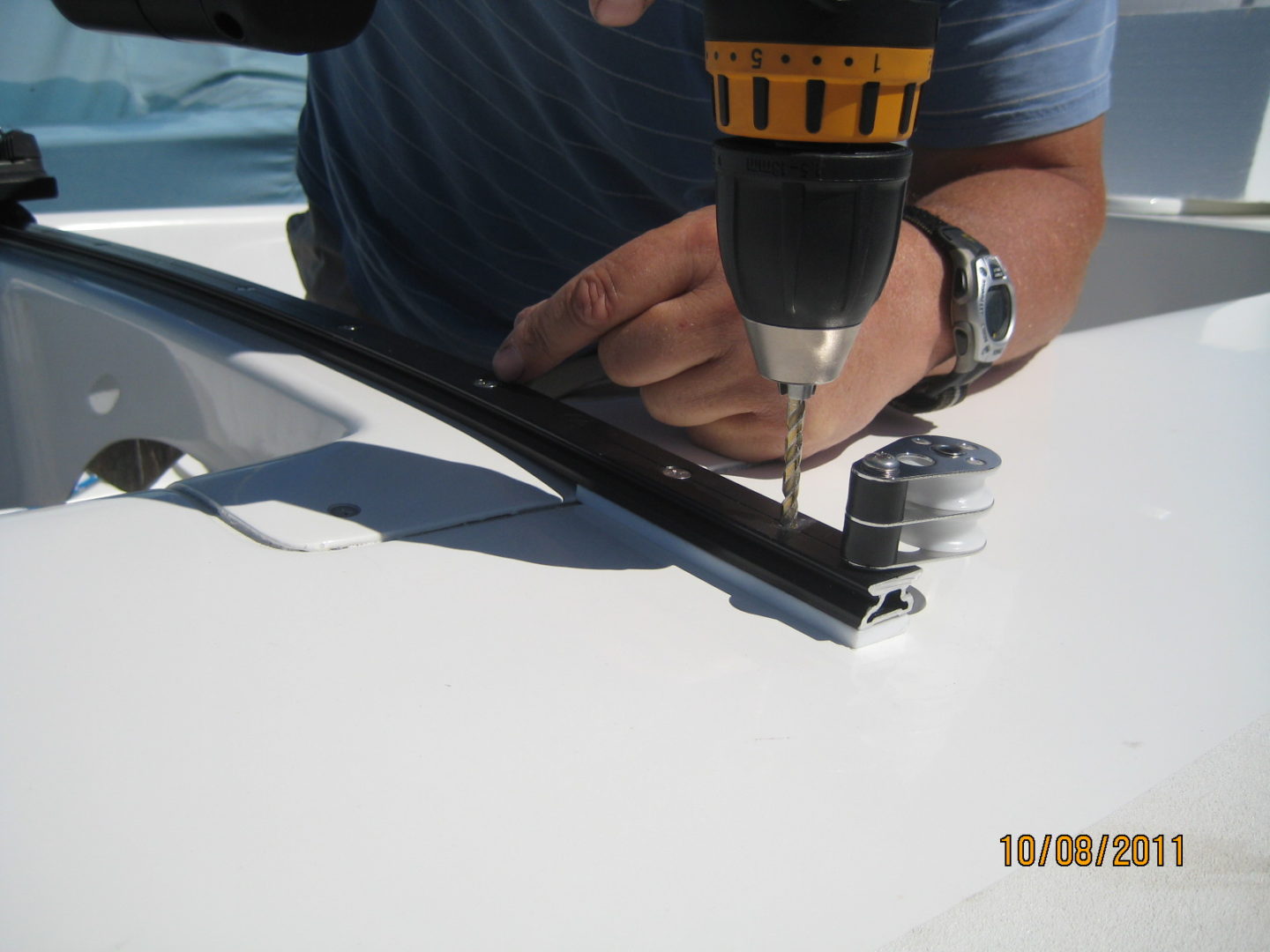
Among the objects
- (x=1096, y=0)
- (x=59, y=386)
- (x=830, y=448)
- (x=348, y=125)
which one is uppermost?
(x=1096, y=0)

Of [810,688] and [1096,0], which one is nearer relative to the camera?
[810,688]

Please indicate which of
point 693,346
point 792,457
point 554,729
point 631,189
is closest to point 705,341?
point 693,346

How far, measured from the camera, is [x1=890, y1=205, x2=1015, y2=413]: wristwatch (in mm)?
667

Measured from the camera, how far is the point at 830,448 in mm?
637

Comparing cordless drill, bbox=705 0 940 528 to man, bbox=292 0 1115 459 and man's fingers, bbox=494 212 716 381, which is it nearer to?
man, bbox=292 0 1115 459

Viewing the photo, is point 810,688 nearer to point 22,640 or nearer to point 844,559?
point 844,559

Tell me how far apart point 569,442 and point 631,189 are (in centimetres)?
46

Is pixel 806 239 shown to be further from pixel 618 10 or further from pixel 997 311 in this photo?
pixel 997 311

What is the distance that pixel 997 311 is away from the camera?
0.68 meters

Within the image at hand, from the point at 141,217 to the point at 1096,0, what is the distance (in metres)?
1.18

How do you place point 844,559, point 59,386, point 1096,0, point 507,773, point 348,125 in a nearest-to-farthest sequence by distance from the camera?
point 507,773 < point 844,559 < point 1096,0 < point 59,386 < point 348,125

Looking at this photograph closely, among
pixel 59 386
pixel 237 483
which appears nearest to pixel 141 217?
pixel 59 386
